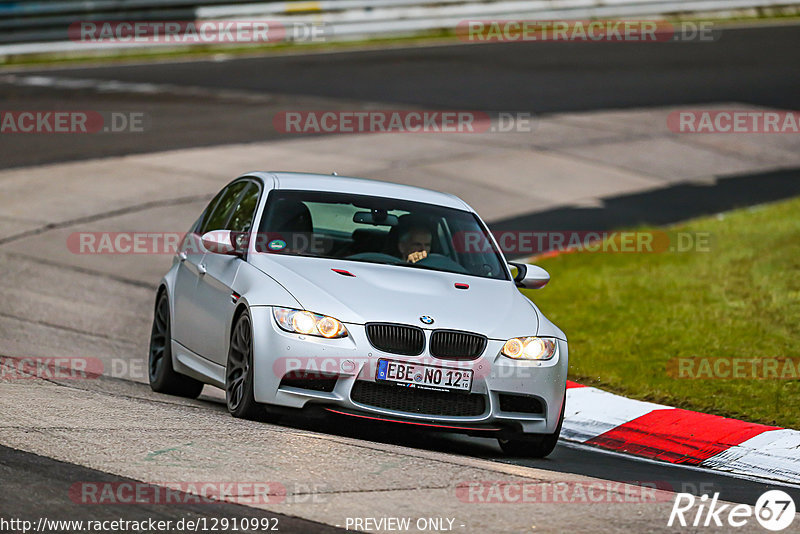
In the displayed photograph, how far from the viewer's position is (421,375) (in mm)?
7410

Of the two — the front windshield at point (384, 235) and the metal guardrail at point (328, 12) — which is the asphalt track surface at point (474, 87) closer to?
the metal guardrail at point (328, 12)

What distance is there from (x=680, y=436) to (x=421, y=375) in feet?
7.58

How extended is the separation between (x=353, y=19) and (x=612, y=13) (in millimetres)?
7676

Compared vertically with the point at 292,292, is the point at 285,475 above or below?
below

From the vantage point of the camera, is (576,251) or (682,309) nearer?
(682,309)

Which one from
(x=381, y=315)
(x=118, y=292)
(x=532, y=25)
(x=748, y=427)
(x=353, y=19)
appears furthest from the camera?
(x=532, y=25)

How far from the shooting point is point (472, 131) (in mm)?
23344

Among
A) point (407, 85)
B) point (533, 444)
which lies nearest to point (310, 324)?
point (533, 444)

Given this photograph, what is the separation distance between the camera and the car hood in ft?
24.6

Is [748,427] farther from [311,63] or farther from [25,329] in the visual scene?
[311,63]

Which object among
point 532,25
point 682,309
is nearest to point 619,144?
point 682,309

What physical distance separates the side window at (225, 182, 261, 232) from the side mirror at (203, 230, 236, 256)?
0.31 m

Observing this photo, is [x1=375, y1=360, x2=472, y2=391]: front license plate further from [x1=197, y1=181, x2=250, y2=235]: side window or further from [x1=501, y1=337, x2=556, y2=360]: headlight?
[x1=197, y1=181, x2=250, y2=235]: side window

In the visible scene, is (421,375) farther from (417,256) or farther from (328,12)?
(328,12)
